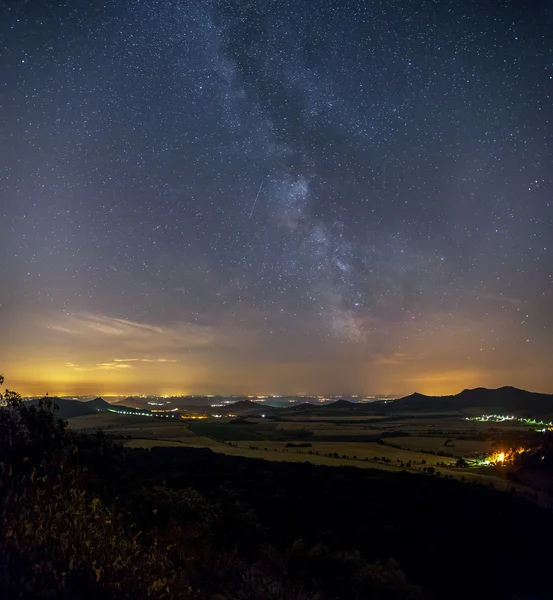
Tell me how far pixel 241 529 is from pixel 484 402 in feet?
611

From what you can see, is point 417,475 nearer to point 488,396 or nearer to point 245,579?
point 245,579

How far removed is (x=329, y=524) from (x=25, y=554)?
19.1 m

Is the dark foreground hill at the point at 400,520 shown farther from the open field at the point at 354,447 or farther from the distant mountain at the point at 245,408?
the distant mountain at the point at 245,408

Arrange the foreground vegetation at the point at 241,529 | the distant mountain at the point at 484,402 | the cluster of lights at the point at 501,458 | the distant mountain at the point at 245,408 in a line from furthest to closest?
the distant mountain at the point at 484,402
the distant mountain at the point at 245,408
the cluster of lights at the point at 501,458
the foreground vegetation at the point at 241,529

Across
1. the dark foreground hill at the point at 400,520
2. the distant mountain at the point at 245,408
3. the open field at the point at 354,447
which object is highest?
the dark foreground hill at the point at 400,520

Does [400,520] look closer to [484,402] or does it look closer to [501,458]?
[501,458]

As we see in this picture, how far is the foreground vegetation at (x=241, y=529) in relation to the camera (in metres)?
5.51

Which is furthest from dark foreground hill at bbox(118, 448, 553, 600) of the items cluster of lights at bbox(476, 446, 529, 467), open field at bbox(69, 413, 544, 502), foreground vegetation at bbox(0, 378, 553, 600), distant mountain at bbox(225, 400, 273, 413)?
distant mountain at bbox(225, 400, 273, 413)

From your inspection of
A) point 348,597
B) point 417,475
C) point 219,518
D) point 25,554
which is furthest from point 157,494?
point 417,475

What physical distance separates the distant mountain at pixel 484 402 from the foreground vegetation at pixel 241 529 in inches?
5250

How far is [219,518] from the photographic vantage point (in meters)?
17.2

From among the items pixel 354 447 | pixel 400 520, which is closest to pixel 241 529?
pixel 400 520

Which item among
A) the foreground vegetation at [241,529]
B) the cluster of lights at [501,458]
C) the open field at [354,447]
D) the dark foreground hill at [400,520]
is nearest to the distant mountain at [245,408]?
the open field at [354,447]

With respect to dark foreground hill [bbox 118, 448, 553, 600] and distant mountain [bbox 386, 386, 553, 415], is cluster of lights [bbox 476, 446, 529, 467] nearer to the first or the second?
dark foreground hill [bbox 118, 448, 553, 600]
